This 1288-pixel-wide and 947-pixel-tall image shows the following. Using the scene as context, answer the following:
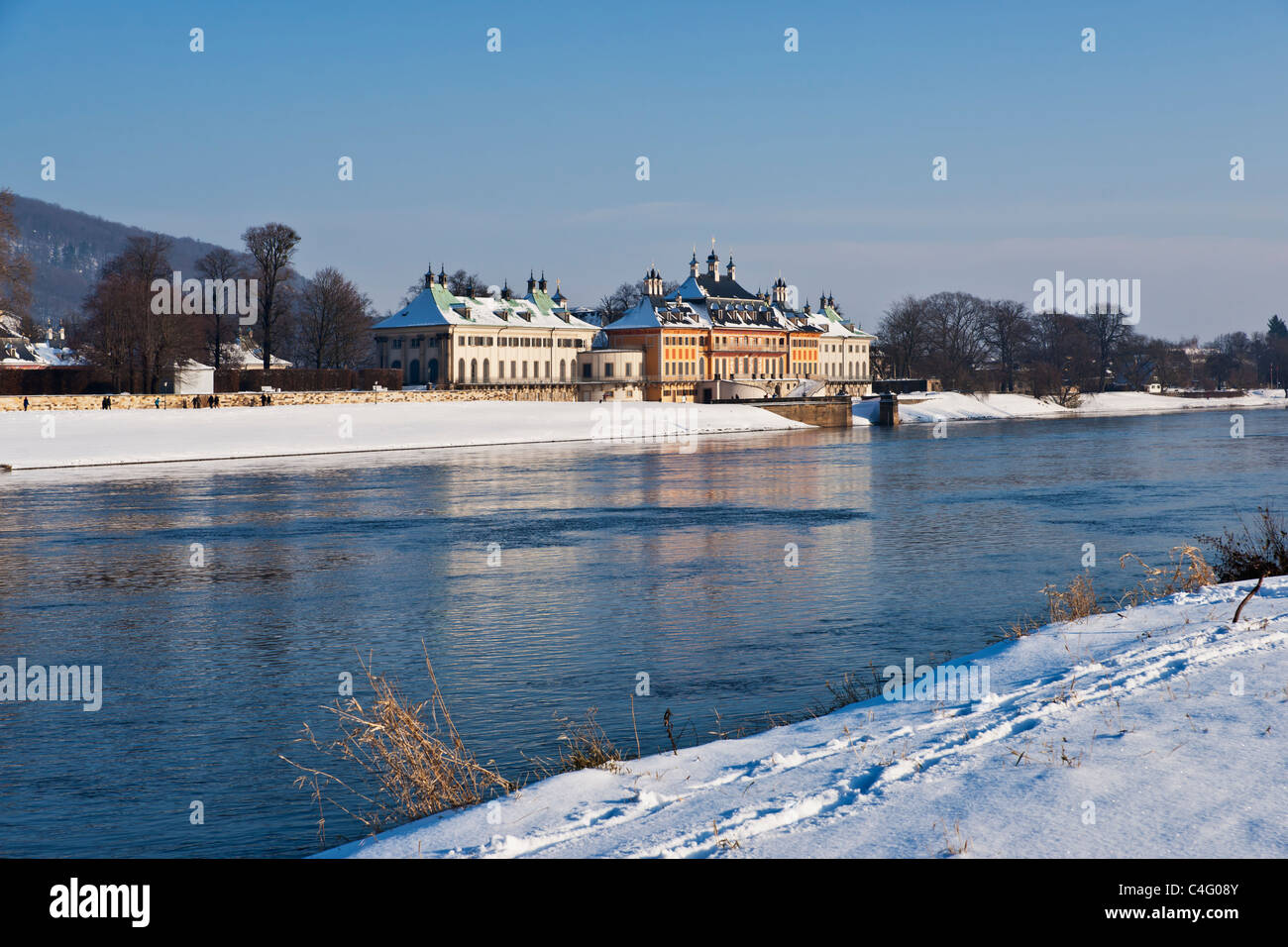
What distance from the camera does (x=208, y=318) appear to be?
8575cm

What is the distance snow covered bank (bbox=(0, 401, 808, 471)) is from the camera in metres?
51.4

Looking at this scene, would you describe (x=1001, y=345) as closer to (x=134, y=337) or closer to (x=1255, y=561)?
(x=134, y=337)

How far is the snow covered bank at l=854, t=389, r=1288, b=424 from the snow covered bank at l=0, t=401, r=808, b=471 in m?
17.0

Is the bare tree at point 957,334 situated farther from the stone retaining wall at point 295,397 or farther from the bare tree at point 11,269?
the bare tree at point 11,269

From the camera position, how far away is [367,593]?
19094mm

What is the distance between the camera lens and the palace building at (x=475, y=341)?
100250 millimetres

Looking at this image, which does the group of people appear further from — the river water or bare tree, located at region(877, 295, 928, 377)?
bare tree, located at region(877, 295, 928, 377)

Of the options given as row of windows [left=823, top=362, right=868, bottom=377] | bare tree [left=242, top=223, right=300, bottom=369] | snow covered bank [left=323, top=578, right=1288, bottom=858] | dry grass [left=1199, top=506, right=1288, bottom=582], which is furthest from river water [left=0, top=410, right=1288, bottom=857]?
row of windows [left=823, top=362, right=868, bottom=377]

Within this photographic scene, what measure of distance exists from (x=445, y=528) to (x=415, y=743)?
19.0 meters

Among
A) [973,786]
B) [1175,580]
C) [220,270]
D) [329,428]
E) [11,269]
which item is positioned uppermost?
[220,270]

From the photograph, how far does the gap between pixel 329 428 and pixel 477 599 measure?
4740 centimetres

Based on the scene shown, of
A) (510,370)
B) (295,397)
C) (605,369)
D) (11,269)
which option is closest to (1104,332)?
(605,369)

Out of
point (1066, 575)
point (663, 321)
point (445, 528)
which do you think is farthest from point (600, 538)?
point (663, 321)
